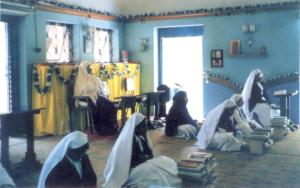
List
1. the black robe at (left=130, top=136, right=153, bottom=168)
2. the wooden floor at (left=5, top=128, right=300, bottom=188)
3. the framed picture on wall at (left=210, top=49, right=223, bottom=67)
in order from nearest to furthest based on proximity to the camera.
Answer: the black robe at (left=130, top=136, right=153, bottom=168) < the wooden floor at (left=5, top=128, right=300, bottom=188) < the framed picture on wall at (left=210, top=49, right=223, bottom=67)

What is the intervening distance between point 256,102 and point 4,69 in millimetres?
5044

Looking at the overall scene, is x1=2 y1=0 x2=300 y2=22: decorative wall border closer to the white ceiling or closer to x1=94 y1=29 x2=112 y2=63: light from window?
the white ceiling

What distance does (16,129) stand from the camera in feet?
A: 18.5

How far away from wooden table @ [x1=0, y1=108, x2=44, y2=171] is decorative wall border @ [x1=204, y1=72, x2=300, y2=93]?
5.45 m

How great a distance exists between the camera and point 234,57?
998 centimetres

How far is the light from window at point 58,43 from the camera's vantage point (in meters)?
8.93

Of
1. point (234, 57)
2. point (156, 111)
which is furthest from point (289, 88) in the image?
point (156, 111)

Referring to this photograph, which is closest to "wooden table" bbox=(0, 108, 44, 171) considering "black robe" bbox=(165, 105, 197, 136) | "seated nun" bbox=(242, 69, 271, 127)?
"black robe" bbox=(165, 105, 197, 136)

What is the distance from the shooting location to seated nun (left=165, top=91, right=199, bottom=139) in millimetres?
7875

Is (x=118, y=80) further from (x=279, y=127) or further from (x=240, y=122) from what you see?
(x=279, y=127)

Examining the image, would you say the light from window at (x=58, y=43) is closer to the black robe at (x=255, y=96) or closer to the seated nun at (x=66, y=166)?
the black robe at (x=255, y=96)

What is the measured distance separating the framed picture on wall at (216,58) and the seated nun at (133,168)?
5919 millimetres

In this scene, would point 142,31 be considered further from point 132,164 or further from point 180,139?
point 132,164

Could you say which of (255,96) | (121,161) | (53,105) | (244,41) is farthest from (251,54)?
(121,161)
